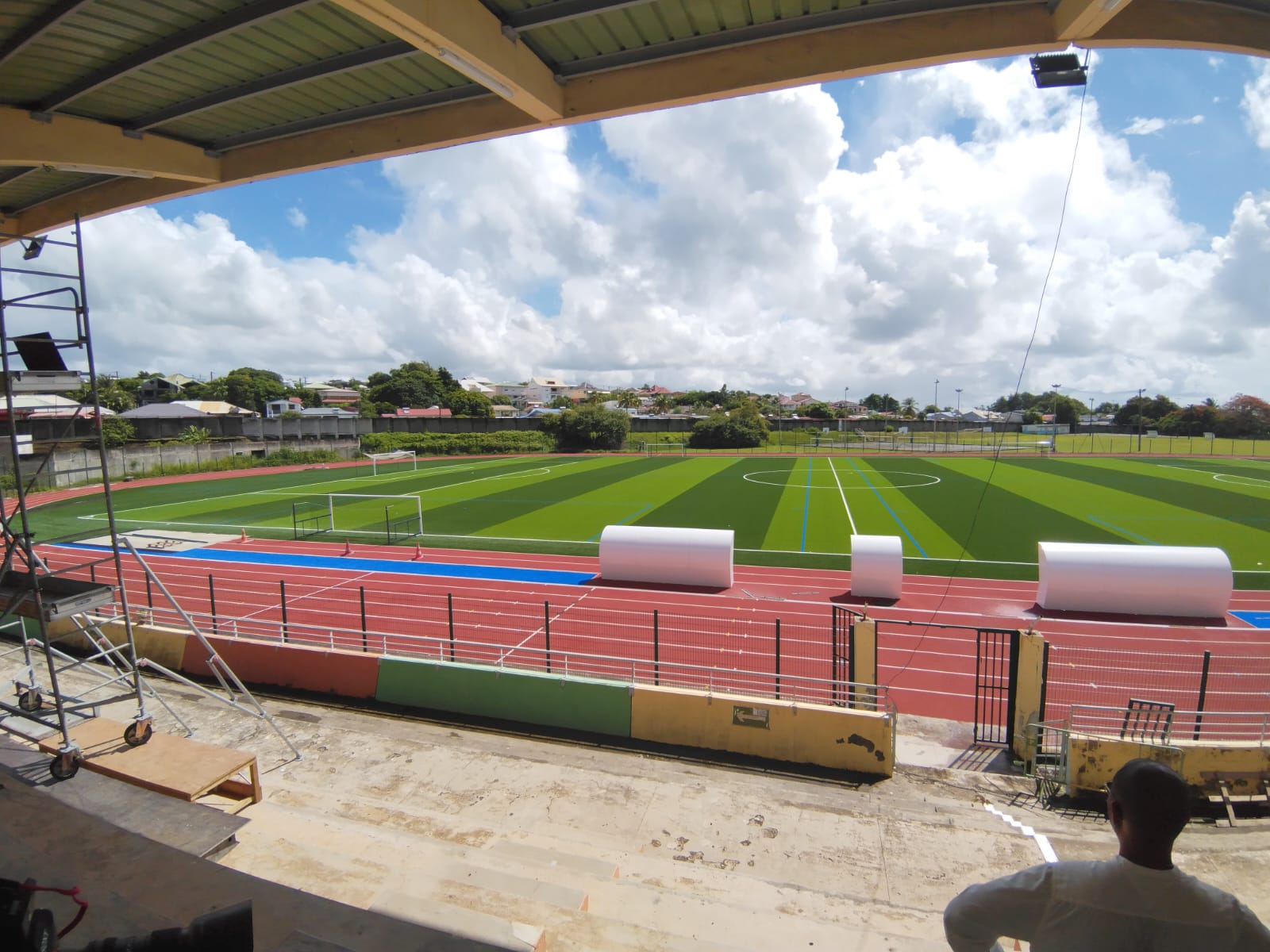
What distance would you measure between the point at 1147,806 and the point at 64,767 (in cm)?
877

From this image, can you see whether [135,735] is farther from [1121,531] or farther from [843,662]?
[1121,531]

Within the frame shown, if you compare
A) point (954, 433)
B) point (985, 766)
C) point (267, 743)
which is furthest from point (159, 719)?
point (954, 433)

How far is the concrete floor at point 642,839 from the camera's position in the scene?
5.09 m

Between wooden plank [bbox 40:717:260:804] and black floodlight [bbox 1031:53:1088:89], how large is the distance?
1006 centimetres

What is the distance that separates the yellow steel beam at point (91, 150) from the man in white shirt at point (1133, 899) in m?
9.42

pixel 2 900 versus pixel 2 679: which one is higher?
pixel 2 900

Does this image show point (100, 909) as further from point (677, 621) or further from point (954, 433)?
point (954, 433)

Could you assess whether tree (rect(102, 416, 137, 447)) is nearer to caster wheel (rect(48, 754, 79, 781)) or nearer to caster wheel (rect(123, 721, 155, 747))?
caster wheel (rect(123, 721, 155, 747))

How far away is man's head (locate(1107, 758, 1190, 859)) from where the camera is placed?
71.7 inches

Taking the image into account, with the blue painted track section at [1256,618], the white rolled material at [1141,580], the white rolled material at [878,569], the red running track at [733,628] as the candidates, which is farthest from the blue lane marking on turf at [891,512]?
the blue painted track section at [1256,618]

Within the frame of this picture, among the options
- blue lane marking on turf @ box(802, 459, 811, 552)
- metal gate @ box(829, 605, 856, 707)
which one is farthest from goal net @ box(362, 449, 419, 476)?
metal gate @ box(829, 605, 856, 707)

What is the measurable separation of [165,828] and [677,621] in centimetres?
1075

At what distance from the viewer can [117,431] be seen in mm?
50000

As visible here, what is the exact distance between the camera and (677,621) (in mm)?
15234
